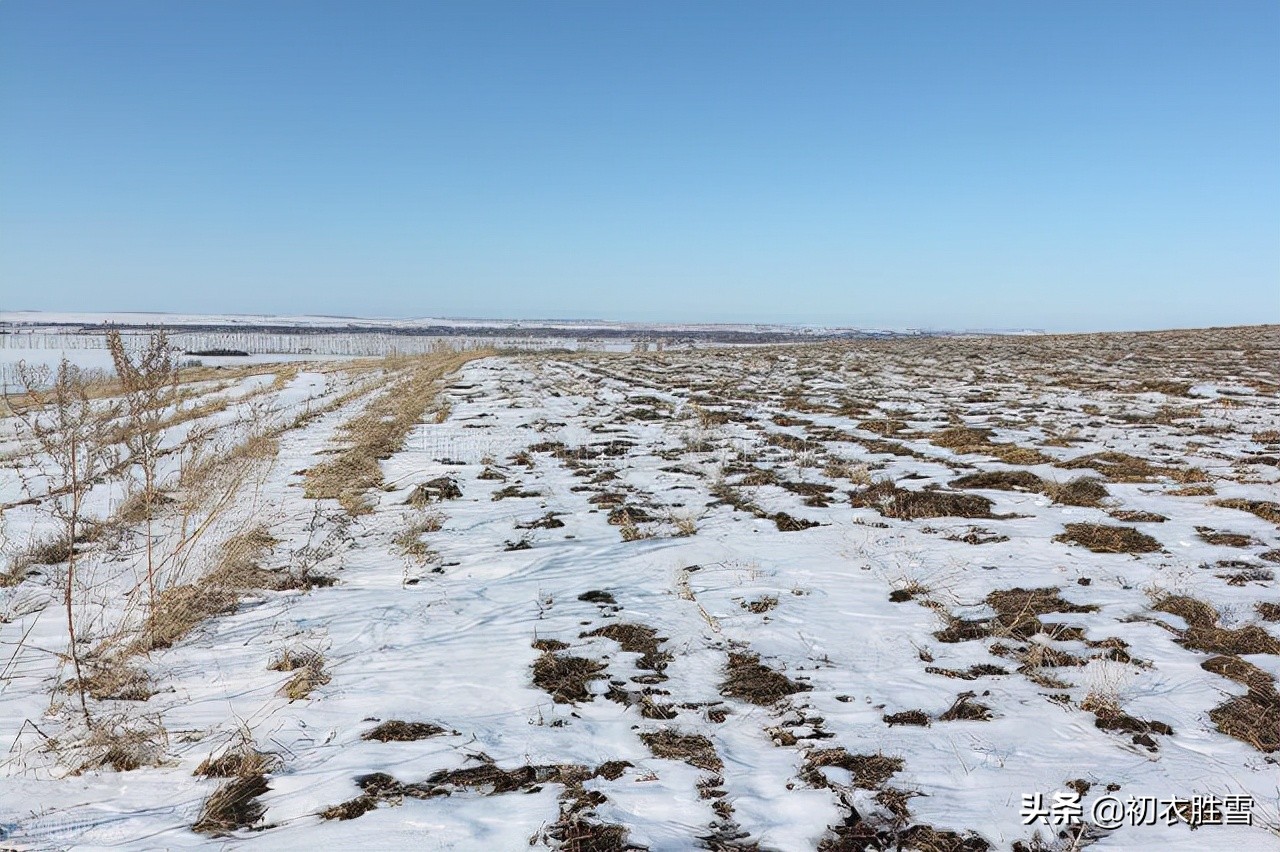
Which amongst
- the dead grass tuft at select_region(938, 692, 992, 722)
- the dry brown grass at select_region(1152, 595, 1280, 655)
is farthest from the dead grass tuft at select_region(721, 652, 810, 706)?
the dry brown grass at select_region(1152, 595, 1280, 655)

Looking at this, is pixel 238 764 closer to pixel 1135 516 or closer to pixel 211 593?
pixel 211 593

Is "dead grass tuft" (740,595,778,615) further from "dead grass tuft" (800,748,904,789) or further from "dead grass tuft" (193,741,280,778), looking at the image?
"dead grass tuft" (193,741,280,778)

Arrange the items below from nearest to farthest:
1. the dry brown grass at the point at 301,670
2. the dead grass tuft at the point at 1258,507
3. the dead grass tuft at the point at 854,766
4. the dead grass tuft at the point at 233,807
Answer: the dead grass tuft at the point at 233,807
the dead grass tuft at the point at 854,766
the dry brown grass at the point at 301,670
the dead grass tuft at the point at 1258,507

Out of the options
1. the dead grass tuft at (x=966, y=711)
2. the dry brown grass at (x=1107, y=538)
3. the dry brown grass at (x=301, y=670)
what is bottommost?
the dry brown grass at (x=301, y=670)

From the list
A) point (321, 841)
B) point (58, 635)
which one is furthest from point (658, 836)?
point (58, 635)

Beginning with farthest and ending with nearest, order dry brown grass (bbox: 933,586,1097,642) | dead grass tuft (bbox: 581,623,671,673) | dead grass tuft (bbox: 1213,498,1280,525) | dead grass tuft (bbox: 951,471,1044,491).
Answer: dead grass tuft (bbox: 951,471,1044,491)
dead grass tuft (bbox: 1213,498,1280,525)
dry brown grass (bbox: 933,586,1097,642)
dead grass tuft (bbox: 581,623,671,673)

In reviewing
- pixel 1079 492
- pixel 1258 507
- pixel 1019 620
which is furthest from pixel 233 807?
pixel 1258 507

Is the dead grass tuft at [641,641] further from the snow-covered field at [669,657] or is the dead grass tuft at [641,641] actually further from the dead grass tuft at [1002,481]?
the dead grass tuft at [1002,481]

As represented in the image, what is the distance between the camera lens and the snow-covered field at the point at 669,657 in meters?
2.71

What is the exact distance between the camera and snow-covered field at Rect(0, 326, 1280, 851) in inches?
107

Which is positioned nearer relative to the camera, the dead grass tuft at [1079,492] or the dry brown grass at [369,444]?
the dead grass tuft at [1079,492]

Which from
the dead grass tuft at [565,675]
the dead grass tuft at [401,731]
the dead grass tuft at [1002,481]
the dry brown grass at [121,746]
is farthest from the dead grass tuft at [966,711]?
the dead grass tuft at [1002,481]

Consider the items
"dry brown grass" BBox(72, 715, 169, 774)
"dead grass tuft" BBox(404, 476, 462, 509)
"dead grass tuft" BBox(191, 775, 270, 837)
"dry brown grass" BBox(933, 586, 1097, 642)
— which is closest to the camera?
"dead grass tuft" BBox(191, 775, 270, 837)

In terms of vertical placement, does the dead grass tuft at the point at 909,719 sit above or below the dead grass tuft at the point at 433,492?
below
